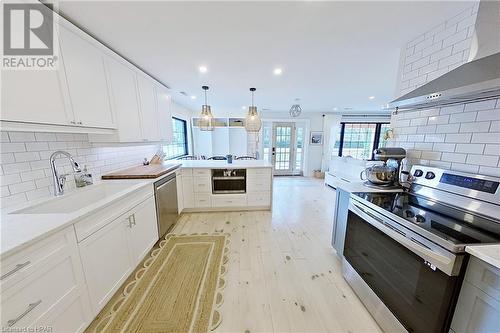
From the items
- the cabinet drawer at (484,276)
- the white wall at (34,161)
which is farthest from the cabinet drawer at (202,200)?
the cabinet drawer at (484,276)

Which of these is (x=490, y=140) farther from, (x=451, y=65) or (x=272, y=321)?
(x=272, y=321)

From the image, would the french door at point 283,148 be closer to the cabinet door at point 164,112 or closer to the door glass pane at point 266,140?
the door glass pane at point 266,140

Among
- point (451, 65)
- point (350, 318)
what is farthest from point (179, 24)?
point (350, 318)

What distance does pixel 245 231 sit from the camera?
9.04 ft

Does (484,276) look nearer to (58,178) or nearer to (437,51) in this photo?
(437,51)

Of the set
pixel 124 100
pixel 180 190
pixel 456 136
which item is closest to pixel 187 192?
pixel 180 190

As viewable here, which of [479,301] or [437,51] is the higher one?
[437,51]

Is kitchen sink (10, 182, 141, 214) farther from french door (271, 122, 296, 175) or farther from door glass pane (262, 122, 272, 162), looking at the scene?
french door (271, 122, 296, 175)

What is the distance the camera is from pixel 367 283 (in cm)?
148

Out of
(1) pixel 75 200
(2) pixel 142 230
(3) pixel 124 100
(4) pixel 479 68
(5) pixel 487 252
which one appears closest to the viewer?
(5) pixel 487 252

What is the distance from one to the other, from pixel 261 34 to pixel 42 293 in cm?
245

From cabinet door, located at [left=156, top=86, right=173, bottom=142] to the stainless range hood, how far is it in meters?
3.33

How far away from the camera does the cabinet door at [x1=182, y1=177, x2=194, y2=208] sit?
3.24 m

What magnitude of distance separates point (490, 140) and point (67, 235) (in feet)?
9.84
